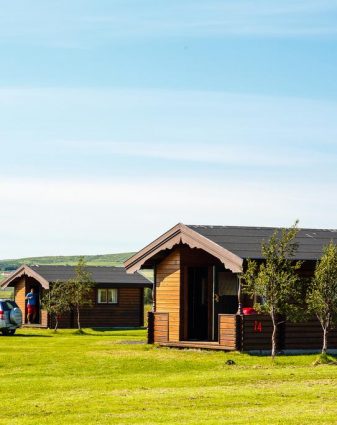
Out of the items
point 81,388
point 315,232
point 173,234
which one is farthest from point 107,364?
point 315,232

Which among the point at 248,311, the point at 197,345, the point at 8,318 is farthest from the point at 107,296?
the point at 248,311

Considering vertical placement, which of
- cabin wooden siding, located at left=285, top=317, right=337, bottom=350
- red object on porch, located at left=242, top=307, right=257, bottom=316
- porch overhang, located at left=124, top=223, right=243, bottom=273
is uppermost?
porch overhang, located at left=124, top=223, right=243, bottom=273

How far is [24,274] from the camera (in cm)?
5981

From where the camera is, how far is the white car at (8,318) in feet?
153

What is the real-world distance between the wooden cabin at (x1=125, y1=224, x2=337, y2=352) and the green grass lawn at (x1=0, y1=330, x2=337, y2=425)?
4.57 feet

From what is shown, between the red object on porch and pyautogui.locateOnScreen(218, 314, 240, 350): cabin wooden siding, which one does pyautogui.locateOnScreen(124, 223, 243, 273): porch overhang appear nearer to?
pyautogui.locateOnScreen(218, 314, 240, 350): cabin wooden siding

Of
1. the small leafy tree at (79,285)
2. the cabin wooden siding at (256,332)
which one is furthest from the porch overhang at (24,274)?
the cabin wooden siding at (256,332)

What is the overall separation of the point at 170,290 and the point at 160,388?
13710 mm

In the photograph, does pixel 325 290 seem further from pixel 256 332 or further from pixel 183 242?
pixel 183 242

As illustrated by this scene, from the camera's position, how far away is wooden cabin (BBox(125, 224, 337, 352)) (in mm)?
32281

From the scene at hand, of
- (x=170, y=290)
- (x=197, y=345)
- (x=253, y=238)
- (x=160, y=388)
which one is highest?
(x=253, y=238)

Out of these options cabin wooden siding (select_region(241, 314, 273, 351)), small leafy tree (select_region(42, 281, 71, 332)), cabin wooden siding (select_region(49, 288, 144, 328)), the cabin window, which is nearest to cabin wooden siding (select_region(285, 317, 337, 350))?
cabin wooden siding (select_region(241, 314, 273, 351))

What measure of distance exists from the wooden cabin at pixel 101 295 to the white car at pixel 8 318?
1004 centimetres

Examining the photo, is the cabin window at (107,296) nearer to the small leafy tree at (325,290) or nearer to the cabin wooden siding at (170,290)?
the cabin wooden siding at (170,290)
